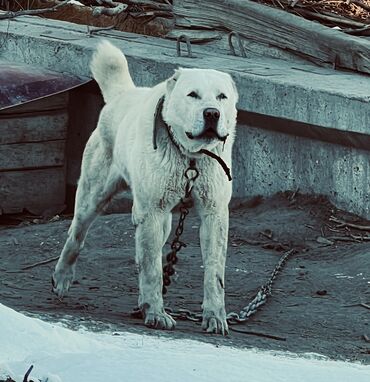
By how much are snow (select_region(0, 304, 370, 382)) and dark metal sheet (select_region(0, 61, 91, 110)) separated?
5124mm

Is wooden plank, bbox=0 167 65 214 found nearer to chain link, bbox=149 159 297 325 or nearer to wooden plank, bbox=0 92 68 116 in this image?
wooden plank, bbox=0 92 68 116

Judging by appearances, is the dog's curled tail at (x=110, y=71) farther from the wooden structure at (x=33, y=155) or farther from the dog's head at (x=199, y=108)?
the wooden structure at (x=33, y=155)

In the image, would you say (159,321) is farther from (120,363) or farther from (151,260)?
(120,363)

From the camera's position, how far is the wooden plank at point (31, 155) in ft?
32.9

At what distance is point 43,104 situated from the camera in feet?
33.1

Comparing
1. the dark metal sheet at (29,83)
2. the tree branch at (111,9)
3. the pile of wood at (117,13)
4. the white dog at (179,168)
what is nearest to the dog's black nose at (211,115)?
the white dog at (179,168)

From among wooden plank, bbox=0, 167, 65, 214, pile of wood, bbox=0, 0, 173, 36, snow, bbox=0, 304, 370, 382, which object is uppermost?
snow, bbox=0, 304, 370, 382

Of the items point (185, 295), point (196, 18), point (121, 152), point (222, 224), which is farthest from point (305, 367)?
point (196, 18)

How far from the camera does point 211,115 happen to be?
19.5 ft

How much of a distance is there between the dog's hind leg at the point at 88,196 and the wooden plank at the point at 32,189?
2.89m

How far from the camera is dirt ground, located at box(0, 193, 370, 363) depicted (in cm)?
624

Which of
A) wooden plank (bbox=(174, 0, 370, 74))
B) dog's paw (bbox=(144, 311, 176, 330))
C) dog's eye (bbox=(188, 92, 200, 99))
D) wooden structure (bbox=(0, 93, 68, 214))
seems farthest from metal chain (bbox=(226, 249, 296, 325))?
wooden structure (bbox=(0, 93, 68, 214))

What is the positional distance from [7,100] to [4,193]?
0.72 m

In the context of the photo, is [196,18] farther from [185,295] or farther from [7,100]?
[185,295]
